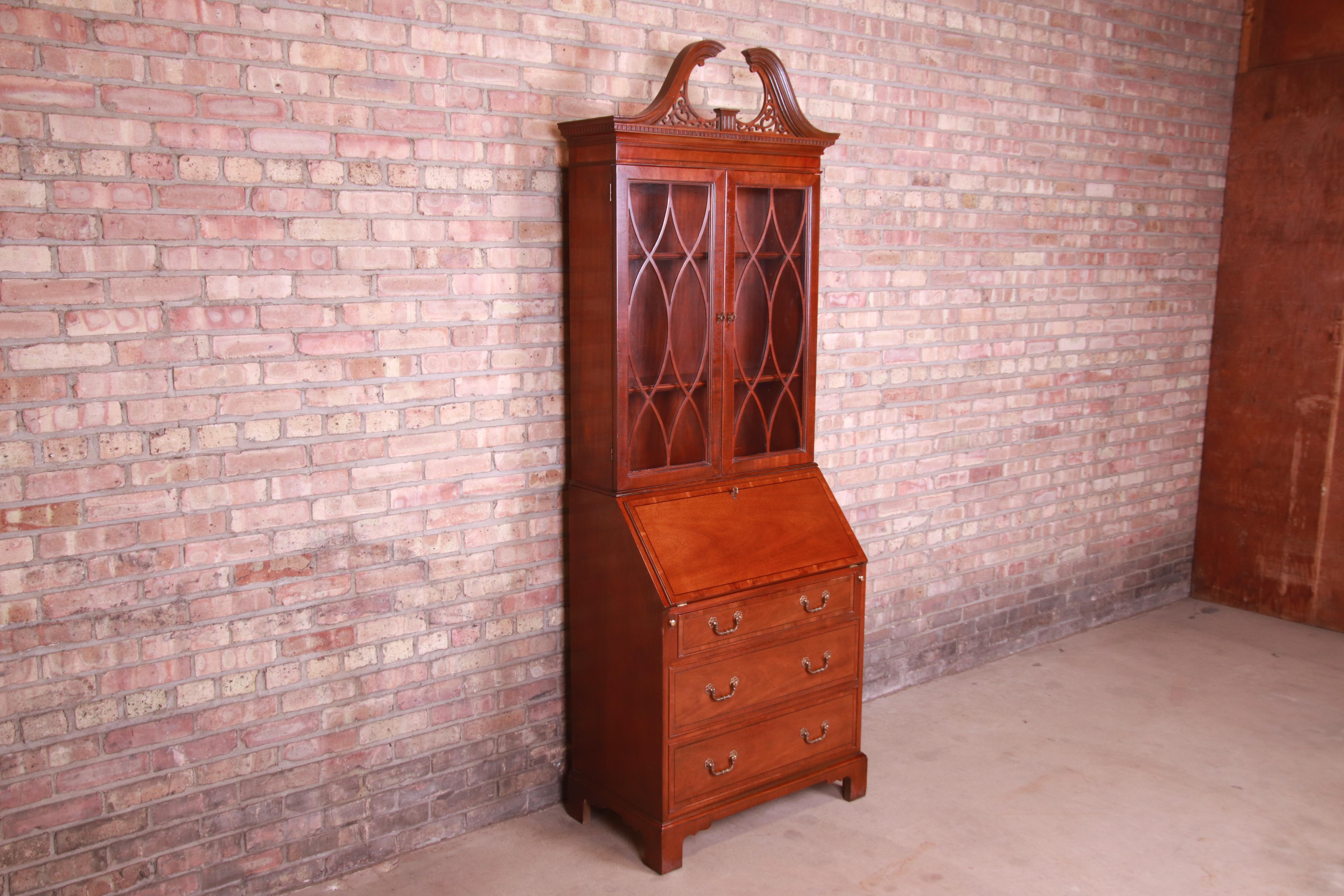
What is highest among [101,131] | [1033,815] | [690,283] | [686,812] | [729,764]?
[101,131]

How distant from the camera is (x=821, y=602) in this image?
3.61 m

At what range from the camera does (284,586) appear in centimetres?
307

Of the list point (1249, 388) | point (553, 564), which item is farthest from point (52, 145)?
point (1249, 388)

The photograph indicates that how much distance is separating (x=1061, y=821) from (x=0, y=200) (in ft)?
11.9

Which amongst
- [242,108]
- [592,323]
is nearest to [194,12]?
[242,108]

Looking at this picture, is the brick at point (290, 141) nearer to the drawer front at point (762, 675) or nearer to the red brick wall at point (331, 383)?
the red brick wall at point (331, 383)

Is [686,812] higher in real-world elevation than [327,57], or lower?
lower

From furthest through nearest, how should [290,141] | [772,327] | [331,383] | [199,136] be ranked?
[772,327], [331,383], [290,141], [199,136]

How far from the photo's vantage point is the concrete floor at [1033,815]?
327 cm

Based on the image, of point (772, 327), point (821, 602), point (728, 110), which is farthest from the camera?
point (772, 327)

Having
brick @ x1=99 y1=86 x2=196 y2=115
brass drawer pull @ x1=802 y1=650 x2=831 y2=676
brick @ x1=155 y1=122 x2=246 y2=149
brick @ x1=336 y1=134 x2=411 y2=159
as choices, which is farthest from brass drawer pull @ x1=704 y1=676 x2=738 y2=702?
brick @ x1=99 y1=86 x2=196 y2=115

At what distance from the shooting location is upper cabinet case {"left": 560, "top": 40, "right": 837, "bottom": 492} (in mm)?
3271

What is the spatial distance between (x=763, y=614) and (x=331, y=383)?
1504 millimetres

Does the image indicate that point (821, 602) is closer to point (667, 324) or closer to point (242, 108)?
point (667, 324)
